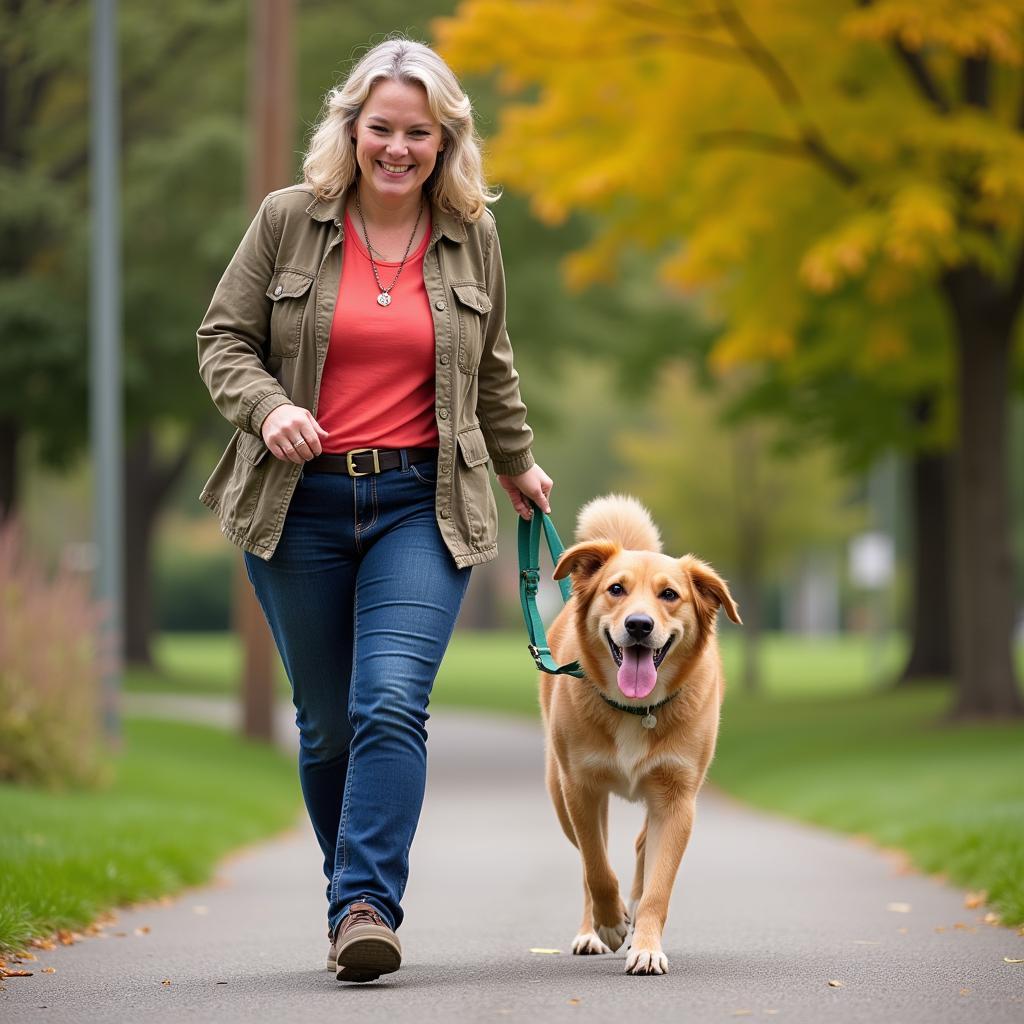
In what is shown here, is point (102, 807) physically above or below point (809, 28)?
below

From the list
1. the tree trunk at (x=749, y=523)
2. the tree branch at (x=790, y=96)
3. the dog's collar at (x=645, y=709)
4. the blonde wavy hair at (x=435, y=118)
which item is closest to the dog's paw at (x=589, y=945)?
the dog's collar at (x=645, y=709)

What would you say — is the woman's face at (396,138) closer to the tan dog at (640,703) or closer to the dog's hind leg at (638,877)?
the tan dog at (640,703)

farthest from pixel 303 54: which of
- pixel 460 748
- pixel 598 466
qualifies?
pixel 598 466

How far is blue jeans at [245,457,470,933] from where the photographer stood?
5.01m

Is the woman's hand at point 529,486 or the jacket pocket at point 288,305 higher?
the jacket pocket at point 288,305

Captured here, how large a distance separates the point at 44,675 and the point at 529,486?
21.2 feet

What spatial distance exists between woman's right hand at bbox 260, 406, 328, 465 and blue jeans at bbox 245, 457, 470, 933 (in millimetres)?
250

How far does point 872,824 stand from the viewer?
12023 mm

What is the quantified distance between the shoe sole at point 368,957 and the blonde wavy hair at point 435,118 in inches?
80.4

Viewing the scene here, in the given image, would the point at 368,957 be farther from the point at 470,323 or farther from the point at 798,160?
the point at 798,160

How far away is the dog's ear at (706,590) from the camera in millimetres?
5656

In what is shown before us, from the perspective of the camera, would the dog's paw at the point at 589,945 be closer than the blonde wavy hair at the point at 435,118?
No

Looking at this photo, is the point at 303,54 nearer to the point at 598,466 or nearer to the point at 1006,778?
the point at 1006,778

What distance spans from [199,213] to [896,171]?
378 inches
